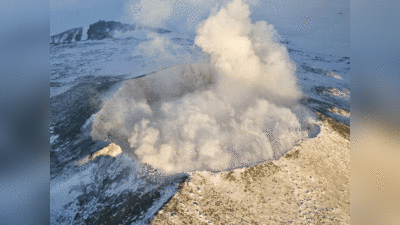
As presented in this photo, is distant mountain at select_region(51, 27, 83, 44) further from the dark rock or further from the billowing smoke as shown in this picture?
the billowing smoke

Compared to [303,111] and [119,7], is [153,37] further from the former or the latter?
[303,111]

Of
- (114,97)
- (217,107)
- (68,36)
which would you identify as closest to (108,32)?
(68,36)

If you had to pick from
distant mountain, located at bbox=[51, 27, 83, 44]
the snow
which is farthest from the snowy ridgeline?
the snow

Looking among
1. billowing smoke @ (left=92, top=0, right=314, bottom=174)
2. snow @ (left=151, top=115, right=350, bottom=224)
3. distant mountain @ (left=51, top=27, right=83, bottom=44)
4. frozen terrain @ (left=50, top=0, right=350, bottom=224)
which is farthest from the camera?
distant mountain @ (left=51, top=27, right=83, bottom=44)

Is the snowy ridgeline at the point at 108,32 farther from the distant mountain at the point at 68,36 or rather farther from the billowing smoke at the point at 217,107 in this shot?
the billowing smoke at the point at 217,107

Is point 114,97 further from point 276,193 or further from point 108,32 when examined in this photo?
point 276,193
